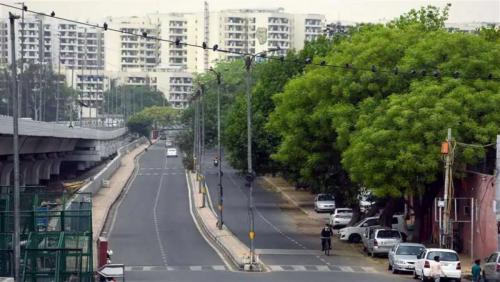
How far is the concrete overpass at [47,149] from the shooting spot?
2813 inches

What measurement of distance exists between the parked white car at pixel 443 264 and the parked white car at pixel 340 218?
89.3ft

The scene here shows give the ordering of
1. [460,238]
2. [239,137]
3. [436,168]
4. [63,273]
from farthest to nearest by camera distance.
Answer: [239,137] → [460,238] → [436,168] → [63,273]

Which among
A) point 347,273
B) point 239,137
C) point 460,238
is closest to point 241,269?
point 347,273

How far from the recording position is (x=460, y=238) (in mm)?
59625

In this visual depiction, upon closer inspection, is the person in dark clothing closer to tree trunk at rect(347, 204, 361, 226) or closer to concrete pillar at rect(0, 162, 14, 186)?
tree trunk at rect(347, 204, 361, 226)

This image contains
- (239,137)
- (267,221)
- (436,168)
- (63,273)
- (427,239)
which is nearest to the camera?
(63,273)

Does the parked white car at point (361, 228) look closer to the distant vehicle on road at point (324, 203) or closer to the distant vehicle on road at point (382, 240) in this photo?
the distant vehicle on road at point (382, 240)

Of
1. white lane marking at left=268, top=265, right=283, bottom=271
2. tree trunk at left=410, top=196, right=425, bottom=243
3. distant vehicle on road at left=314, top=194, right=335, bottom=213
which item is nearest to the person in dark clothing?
tree trunk at left=410, top=196, right=425, bottom=243

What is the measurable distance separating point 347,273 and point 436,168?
25.6 ft

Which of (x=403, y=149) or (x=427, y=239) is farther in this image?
(x=427, y=239)

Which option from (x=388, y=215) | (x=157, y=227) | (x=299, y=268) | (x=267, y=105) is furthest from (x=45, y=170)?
(x=299, y=268)

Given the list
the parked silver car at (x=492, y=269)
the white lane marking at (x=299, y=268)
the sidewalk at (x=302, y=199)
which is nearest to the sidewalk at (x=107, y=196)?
the white lane marking at (x=299, y=268)

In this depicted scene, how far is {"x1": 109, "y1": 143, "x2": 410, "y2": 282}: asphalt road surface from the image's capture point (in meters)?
48.2

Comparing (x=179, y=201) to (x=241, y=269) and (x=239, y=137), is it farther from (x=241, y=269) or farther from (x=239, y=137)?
(x=241, y=269)
